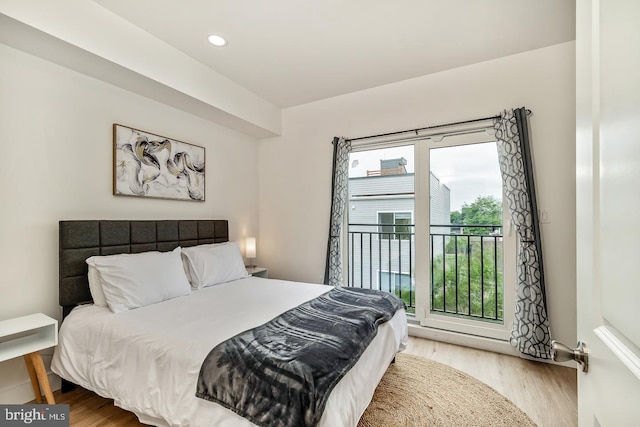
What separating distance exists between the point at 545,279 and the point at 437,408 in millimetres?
1543

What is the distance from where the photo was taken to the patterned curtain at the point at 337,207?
3.56m

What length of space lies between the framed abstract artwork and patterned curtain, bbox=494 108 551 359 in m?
3.11

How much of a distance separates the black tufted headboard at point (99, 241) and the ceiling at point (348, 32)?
160cm

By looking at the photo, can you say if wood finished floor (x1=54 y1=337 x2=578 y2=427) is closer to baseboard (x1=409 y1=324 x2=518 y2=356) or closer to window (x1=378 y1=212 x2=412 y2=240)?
baseboard (x1=409 y1=324 x2=518 y2=356)

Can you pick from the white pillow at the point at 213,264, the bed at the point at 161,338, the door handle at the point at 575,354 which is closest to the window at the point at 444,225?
the bed at the point at 161,338

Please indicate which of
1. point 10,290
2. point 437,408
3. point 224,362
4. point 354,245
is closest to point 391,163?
point 354,245

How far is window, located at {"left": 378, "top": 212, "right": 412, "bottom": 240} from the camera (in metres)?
3.42

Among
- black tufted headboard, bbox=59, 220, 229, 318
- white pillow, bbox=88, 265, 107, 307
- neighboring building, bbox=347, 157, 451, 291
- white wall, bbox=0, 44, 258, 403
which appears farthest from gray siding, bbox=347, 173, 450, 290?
white pillow, bbox=88, 265, 107, 307

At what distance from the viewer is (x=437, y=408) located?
6.52 feet

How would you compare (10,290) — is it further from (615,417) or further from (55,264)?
(615,417)

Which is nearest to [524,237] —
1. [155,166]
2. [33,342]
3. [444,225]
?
[444,225]

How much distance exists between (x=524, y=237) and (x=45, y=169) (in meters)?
3.86

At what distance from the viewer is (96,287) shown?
7.25ft

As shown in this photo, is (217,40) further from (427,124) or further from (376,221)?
(376,221)
